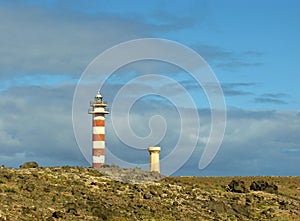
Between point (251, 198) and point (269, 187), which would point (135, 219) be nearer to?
point (251, 198)

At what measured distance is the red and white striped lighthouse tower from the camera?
226 feet

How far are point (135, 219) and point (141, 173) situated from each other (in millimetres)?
16962

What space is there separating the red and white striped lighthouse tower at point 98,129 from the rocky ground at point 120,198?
8072 millimetres

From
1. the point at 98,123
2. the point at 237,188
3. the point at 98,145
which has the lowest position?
the point at 237,188

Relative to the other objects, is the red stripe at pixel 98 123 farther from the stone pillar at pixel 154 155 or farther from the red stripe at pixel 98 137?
the stone pillar at pixel 154 155

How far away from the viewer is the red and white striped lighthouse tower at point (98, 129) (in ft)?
226

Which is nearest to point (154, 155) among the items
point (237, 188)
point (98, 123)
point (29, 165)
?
point (98, 123)

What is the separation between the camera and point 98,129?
70.1 meters

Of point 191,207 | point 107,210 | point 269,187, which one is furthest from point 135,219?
point 269,187

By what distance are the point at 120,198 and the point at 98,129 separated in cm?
2306

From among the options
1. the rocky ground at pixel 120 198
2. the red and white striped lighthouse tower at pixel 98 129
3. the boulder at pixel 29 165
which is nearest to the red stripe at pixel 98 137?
the red and white striped lighthouse tower at pixel 98 129

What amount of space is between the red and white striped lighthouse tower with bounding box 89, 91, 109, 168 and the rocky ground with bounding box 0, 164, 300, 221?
318 inches

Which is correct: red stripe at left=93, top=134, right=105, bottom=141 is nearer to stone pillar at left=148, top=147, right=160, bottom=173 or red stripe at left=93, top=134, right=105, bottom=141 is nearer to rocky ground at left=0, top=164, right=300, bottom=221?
stone pillar at left=148, top=147, right=160, bottom=173

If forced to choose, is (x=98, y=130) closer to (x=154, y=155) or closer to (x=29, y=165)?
(x=154, y=155)
